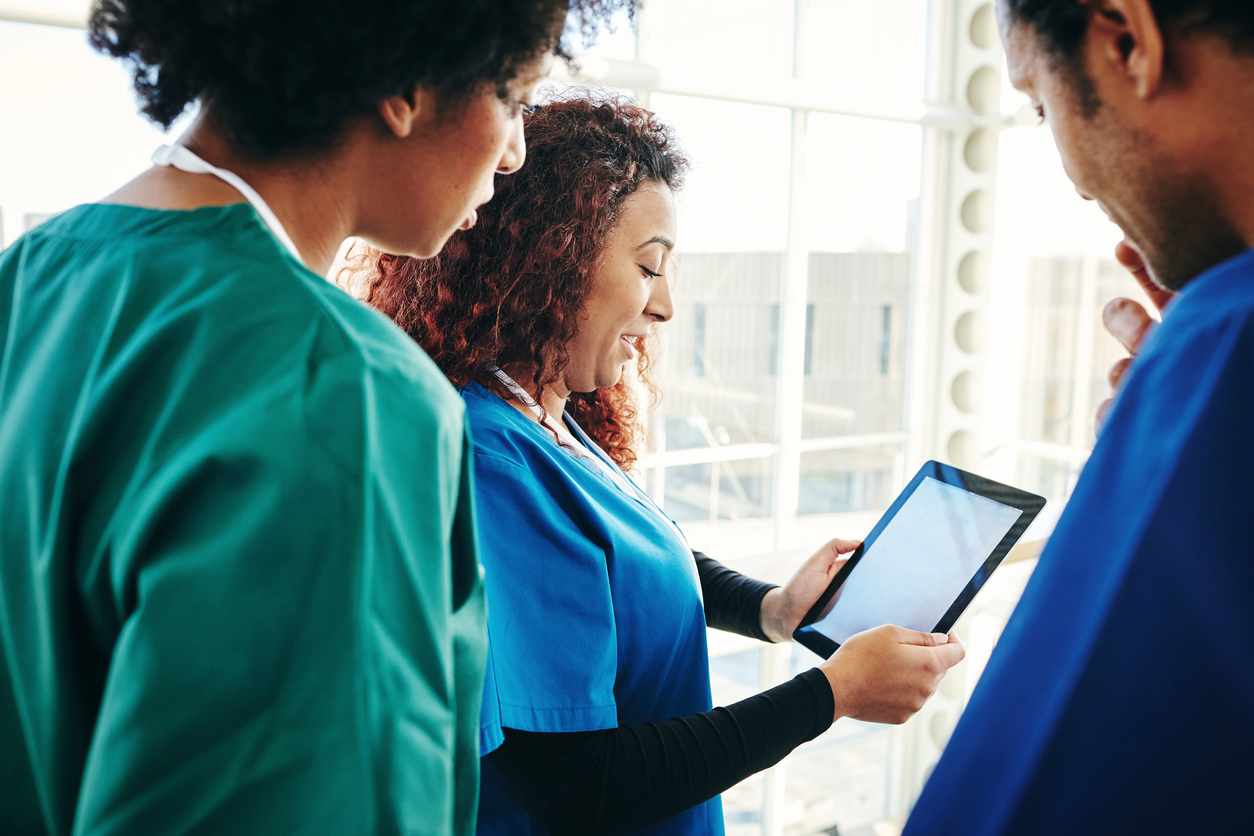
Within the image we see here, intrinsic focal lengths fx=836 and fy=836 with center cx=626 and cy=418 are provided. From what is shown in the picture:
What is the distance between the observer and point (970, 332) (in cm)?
487

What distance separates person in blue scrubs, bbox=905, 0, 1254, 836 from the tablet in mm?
593

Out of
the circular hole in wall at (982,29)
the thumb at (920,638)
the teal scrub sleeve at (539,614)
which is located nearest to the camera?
the teal scrub sleeve at (539,614)

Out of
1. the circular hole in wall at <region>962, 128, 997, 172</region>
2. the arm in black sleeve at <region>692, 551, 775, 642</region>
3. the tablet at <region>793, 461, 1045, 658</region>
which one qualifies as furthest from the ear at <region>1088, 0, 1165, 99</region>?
the circular hole in wall at <region>962, 128, 997, 172</region>

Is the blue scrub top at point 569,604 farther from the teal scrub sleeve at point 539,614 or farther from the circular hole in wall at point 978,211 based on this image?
the circular hole in wall at point 978,211

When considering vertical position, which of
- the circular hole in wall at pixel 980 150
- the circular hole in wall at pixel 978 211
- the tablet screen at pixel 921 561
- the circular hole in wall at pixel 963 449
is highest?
the circular hole in wall at pixel 980 150

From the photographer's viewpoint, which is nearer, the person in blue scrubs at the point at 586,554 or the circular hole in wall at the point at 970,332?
the person in blue scrubs at the point at 586,554

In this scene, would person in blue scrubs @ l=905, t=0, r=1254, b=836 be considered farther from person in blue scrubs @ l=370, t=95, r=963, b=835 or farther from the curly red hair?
the curly red hair

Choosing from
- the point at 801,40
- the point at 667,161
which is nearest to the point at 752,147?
the point at 801,40

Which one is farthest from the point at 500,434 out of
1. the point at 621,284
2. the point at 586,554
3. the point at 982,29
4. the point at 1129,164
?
the point at 982,29

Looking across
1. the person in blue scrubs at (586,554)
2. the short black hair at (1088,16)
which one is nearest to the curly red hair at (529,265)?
the person in blue scrubs at (586,554)

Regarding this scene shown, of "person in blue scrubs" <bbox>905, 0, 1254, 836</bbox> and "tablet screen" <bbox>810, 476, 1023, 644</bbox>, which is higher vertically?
"person in blue scrubs" <bbox>905, 0, 1254, 836</bbox>

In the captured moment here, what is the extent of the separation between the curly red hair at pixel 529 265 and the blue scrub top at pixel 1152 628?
77 cm

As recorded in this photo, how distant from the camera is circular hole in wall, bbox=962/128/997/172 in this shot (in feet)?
15.0

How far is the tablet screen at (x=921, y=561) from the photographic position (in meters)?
1.11
